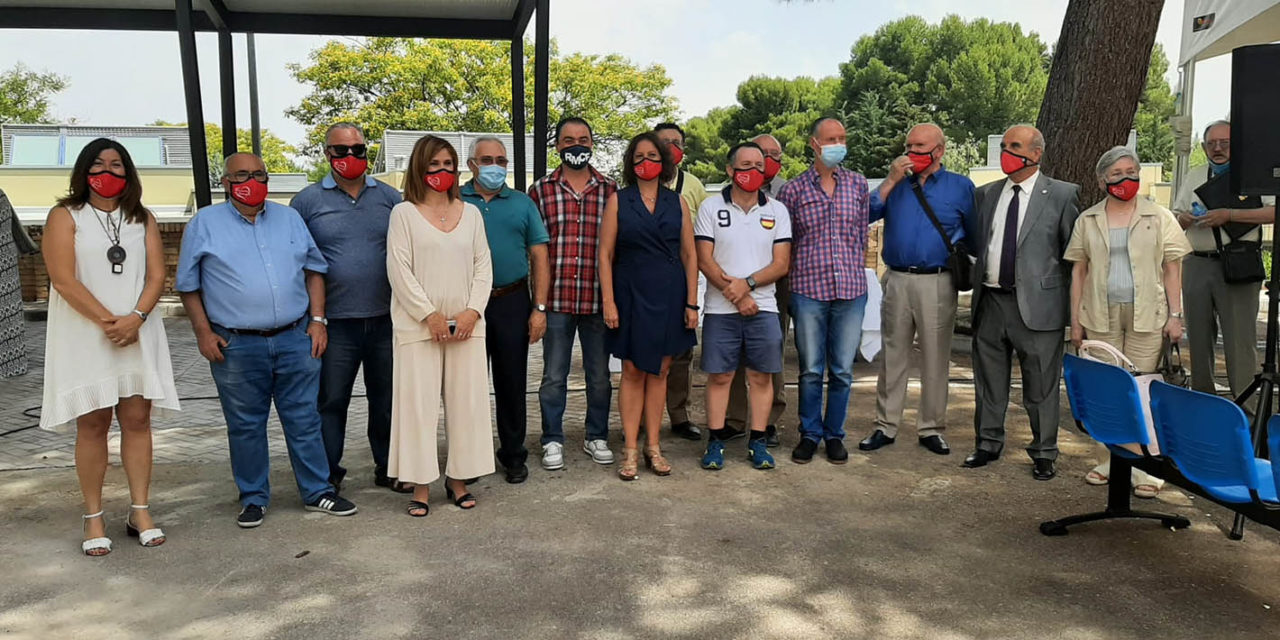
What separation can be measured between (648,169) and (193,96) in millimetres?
4440

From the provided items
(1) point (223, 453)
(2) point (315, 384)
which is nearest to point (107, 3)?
(1) point (223, 453)

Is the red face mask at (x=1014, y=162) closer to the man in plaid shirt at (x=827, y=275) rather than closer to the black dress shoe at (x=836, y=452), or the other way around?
the man in plaid shirt at (x=827, y=275)

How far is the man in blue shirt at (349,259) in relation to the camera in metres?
4.72

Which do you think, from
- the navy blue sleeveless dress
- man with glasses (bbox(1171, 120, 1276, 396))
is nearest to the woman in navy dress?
the navy blue sleeveless dress

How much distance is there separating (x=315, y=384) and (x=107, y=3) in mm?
5788

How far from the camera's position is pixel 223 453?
590 centimetres

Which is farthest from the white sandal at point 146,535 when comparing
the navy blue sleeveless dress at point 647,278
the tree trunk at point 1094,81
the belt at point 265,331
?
the tree trunk at point 1094,81

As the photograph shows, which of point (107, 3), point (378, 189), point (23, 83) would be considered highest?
point (23, 83)

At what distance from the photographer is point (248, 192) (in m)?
4.34

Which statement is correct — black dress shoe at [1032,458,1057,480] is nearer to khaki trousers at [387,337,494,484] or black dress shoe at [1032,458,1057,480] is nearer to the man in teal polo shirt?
the man in teal polo shirt

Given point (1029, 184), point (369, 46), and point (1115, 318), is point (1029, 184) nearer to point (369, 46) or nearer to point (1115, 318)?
point (1115, 318)

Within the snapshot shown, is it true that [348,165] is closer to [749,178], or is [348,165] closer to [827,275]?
[749,178]

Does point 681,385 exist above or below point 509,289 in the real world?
below

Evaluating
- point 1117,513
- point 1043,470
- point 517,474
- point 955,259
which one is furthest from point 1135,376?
point 517,474
